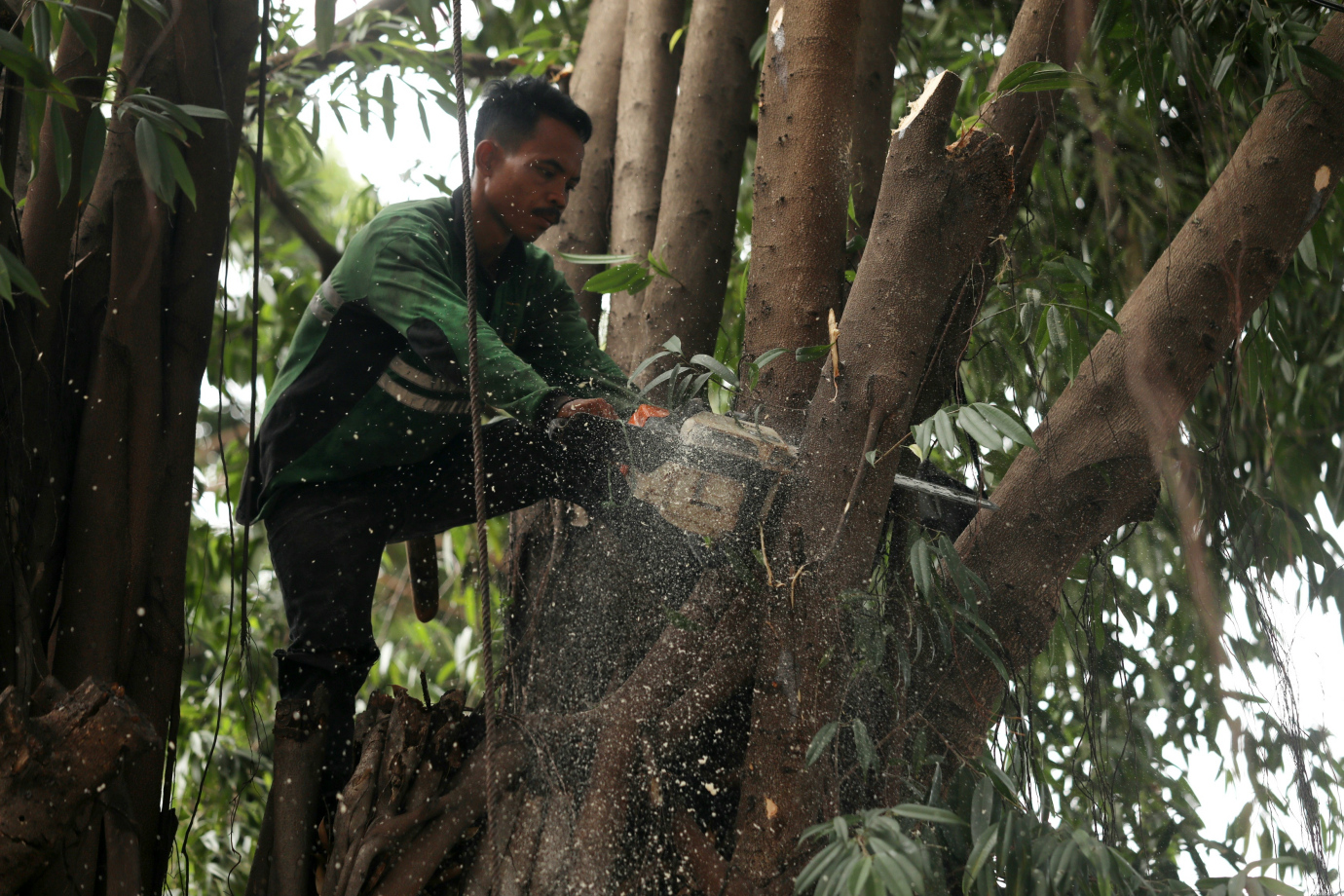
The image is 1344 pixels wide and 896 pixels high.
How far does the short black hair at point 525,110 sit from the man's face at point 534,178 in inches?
0.5

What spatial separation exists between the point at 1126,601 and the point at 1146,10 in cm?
92

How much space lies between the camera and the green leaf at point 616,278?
167 centimetres

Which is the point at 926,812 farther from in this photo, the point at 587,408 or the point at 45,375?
the point at 45,375

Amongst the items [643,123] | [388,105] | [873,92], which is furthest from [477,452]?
[388,105]

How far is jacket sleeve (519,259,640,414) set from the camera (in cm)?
176

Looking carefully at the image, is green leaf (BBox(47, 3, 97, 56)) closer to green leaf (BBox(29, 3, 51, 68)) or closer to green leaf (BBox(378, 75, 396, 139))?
green leaf (BBox(29, 3, 51, 68))

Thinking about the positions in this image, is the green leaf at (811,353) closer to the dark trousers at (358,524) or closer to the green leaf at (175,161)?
the dark trousers at (358,524)

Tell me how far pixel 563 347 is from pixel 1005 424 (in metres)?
0.87

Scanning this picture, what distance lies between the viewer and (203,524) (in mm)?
2551

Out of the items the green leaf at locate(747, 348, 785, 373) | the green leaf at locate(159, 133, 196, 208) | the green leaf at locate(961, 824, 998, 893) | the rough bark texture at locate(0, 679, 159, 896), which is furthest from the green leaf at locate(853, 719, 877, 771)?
the green leaf at locate(159, 133, 196, 208)

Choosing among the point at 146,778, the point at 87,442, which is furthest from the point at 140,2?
the point at 146,778

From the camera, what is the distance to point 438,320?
144 centimetres

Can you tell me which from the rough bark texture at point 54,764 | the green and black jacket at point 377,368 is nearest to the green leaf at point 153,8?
the green and black jacket at point 377,368

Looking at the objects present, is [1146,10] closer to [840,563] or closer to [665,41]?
[840,563]
